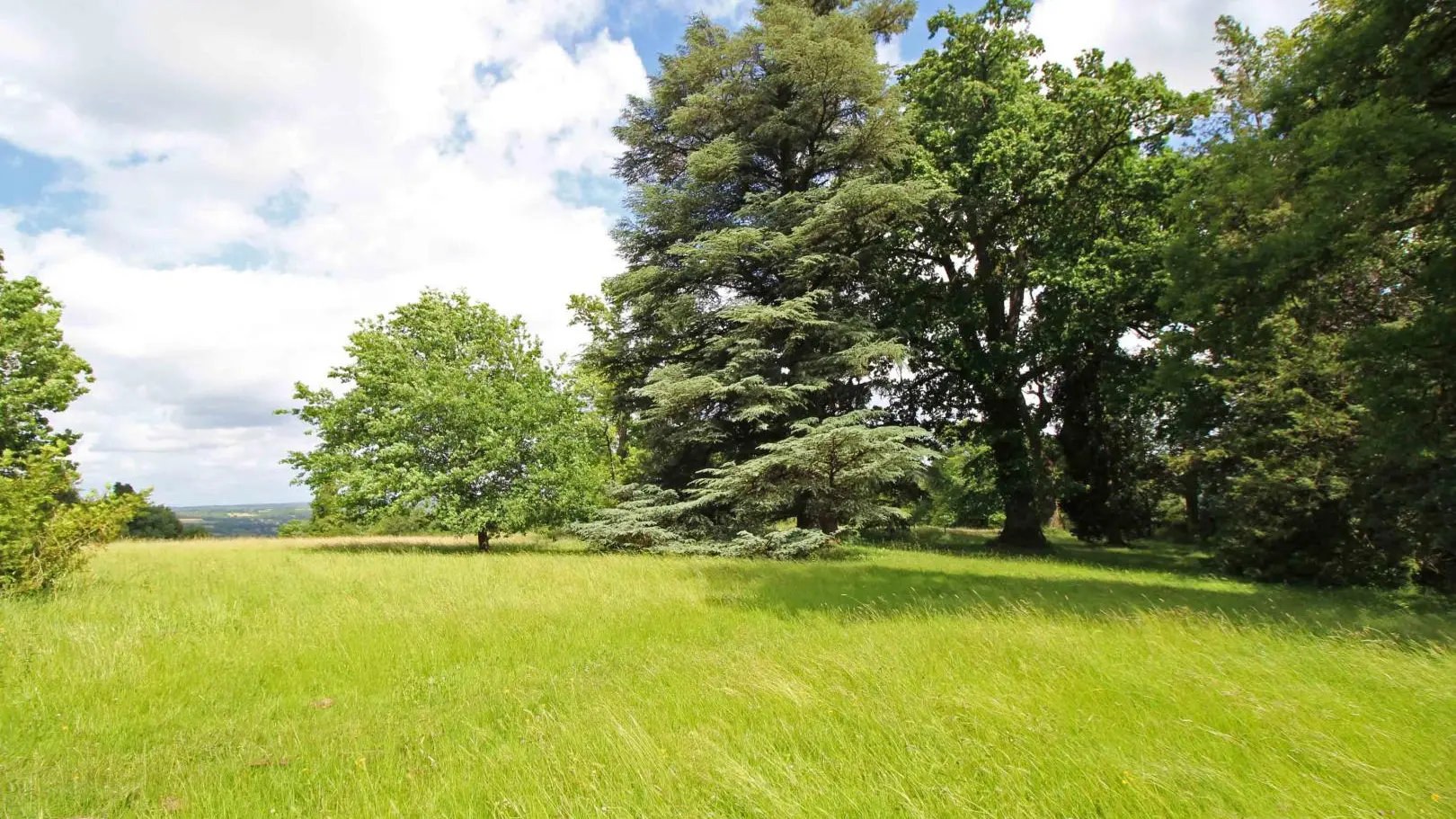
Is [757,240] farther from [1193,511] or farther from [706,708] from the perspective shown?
[1193,511]

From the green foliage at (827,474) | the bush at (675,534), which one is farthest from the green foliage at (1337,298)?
the bush at (675,534)

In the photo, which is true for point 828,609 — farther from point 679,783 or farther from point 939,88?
point 939,88

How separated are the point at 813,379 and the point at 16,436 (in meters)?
23.0

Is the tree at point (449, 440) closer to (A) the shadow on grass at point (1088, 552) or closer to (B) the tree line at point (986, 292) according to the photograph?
(B) the tree line at point (986, 292)

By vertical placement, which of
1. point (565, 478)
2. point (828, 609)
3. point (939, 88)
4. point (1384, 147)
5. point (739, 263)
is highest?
point (939, 88)

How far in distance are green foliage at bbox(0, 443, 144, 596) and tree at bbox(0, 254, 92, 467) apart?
11.3 metres

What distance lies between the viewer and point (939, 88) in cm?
2033

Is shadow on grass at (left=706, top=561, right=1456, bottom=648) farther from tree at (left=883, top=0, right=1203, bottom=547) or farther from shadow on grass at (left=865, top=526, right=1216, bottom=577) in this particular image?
tree at (left=883, top=0, right=1203, bottom=547)

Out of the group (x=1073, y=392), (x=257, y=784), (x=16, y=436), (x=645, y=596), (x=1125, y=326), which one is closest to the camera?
(x=257, y=784)

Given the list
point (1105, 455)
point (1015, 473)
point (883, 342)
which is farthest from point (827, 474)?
point (1105, 455)

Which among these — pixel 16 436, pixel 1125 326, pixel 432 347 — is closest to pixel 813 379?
pixel 1125 326

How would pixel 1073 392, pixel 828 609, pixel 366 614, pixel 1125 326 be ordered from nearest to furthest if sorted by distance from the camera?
pixel 366 614 < pixel 828 609 < pixel 1125 326 < pixel 1073 392

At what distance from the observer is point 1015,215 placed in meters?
21.1

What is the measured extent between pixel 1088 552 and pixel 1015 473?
410cm
